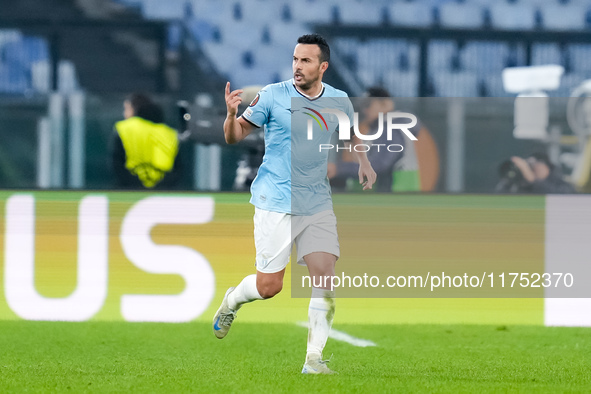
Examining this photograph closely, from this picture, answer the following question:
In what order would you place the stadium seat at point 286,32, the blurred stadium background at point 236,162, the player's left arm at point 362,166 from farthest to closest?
the stadium seat at point 286,32 < the blurred stadium background at point 236,162 < the player's left arm at point 362,166

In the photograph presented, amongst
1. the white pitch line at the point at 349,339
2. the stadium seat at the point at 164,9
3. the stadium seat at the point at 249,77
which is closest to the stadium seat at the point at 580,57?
the stadium seat at the point at 249,77

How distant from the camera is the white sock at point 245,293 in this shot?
5.52 metres

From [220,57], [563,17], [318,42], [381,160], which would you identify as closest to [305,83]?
[318,42]

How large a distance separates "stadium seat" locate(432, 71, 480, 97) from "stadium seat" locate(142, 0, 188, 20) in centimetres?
221

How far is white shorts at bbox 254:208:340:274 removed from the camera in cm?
523

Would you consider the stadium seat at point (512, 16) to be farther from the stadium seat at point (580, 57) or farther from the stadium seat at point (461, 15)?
the stadium seat at point (580, 57)

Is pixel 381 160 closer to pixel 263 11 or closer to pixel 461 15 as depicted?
pixel 461 15

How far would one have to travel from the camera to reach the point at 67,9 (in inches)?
353

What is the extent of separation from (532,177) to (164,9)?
3389 millimetres

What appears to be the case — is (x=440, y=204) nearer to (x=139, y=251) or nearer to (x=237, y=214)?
(x=237, y=214)

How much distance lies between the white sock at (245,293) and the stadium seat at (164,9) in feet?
13.0

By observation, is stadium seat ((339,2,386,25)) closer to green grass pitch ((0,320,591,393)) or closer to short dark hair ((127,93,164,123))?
short dark hair ((127,93,164,123))

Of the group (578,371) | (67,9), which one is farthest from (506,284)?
(67,9)

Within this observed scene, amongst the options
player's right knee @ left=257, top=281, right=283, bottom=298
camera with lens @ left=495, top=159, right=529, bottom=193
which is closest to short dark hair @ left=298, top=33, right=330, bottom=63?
player's right knee @ left=257, top=281, right=283, bottom=298
